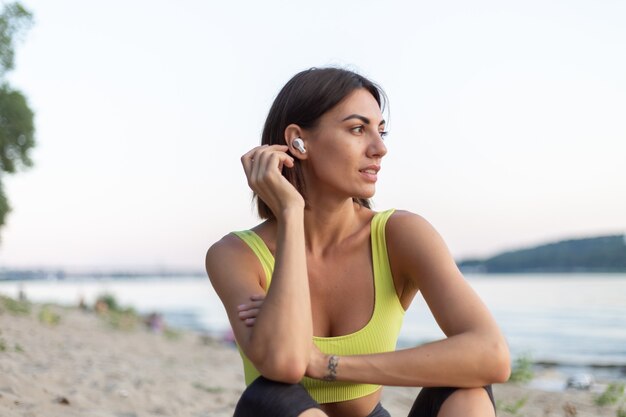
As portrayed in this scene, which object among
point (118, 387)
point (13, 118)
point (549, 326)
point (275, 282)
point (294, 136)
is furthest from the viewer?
point (549, 326)

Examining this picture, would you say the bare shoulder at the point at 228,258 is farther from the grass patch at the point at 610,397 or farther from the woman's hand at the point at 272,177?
the grass patch at the point at 610,397

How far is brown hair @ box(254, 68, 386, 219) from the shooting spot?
2.45 m

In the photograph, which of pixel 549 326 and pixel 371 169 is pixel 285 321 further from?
pixel 549 326

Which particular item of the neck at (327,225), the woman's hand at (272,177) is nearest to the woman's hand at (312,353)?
the woman's hand at (272,177)

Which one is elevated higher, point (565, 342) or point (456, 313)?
point (456, 313)

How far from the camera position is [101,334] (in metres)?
11.7

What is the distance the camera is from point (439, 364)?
216 cm

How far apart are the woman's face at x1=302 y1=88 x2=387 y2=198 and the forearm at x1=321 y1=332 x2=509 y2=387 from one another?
1.92ft

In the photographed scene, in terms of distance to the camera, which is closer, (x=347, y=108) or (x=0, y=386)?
(x=347, y=108)

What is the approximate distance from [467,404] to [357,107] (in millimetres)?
1062

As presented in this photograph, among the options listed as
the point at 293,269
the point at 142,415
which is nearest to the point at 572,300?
the point at 142,415

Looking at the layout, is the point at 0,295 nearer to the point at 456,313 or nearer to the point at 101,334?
the point at 101,334

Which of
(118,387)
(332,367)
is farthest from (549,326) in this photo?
(332,367)

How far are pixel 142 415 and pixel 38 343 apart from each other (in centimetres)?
416
